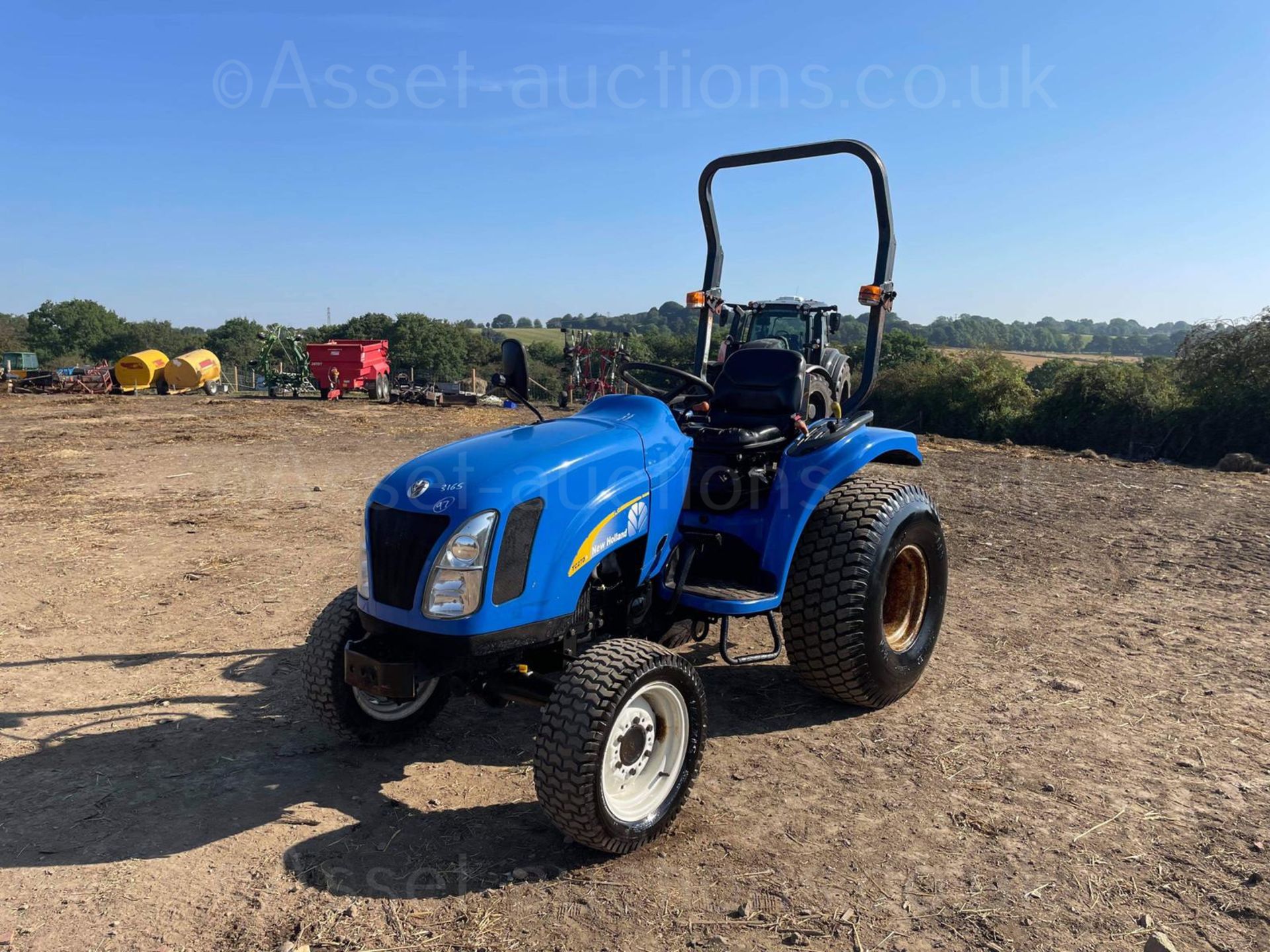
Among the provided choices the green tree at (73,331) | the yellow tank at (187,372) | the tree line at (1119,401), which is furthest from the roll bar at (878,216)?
the green tree at (73,331)

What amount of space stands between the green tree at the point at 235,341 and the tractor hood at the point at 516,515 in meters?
62.4

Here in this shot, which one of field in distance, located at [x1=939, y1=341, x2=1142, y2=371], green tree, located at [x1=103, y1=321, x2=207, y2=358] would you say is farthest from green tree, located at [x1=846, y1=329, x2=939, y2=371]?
green tree, located at [x1=103, y1=321, x2=207, y2=358]

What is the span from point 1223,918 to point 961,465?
448 inches

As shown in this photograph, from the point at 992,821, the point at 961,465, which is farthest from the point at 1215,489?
the point at 992,821

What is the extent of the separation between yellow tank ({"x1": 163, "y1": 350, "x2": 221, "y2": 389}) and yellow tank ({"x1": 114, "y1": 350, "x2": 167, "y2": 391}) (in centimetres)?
40

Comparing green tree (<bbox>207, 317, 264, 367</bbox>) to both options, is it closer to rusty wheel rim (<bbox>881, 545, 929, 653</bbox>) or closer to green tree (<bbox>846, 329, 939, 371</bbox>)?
green tree (<bbox>846, 329, 939, 371</bbox>)

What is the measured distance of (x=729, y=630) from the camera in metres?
5.36

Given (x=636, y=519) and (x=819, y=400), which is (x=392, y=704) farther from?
(x=819, y=400)

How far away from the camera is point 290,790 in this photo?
10.7ft

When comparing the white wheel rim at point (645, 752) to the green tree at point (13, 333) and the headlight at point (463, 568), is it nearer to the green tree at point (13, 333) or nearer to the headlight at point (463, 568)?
the headlight at point (463, 568)

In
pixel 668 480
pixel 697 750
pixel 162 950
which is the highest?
pixel 668 480

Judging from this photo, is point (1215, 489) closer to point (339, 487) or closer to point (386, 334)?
point (339, 487)

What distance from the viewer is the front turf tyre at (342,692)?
3.40 m

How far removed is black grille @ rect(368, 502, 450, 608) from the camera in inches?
113
